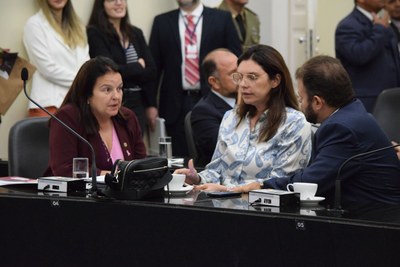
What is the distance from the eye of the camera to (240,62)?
17.2ft

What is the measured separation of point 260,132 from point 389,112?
1.65m

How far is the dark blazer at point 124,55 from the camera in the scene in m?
7.63

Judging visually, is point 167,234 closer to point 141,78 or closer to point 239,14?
point 141,78

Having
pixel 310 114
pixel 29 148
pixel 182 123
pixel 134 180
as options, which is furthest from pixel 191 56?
pixel 134 180

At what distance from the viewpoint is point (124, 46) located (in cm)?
780

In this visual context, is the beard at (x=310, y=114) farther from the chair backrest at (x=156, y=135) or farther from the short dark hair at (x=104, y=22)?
the short dark hair at (x=104, y=22)

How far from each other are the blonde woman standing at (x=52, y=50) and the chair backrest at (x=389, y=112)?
226cm

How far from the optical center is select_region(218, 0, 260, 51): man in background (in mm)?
8859

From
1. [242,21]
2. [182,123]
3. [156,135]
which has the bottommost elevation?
[156,135]

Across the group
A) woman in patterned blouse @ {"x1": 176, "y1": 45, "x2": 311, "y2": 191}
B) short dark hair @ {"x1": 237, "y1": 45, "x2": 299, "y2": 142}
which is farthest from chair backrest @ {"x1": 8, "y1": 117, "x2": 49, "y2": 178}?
short dark hair @ {"x1": 237, "y1": 45, "x2": 299, "y2": 142}

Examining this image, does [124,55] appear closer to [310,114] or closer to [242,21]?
[242,21]

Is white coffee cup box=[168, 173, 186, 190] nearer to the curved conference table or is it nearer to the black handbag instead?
the curved conference table

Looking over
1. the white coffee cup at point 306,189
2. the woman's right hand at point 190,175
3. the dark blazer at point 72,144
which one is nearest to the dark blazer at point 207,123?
the dark blazer at point 72,144

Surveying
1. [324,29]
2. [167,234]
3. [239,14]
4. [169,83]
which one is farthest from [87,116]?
[324,29]
